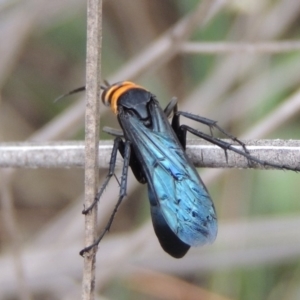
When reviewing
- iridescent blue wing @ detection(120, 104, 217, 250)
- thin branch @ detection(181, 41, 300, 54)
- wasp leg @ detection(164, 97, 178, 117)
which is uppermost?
thin branch @ detection(181, 41, 300, 54)

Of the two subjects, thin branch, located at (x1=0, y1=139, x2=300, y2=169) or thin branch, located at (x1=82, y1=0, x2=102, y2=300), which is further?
thin branch, located at (x1=0, y1=139, x2=300, y2=169)

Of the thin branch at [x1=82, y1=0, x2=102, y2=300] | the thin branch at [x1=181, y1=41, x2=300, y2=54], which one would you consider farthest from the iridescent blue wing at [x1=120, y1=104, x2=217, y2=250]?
the thin branch at [x1=181, y1=41, x2=300, y2=54]

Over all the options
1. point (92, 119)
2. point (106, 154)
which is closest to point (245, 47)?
point (106, 154)

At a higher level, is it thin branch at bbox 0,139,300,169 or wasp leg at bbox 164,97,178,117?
wasp leg at bbox 164,97,178,117

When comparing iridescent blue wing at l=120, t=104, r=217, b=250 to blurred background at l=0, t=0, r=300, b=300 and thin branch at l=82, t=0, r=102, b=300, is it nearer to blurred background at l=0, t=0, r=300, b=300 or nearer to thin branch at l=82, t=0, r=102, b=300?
thin branch at l=82, t=0, r=102, b=300

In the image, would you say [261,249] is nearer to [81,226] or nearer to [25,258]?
[81,226]
